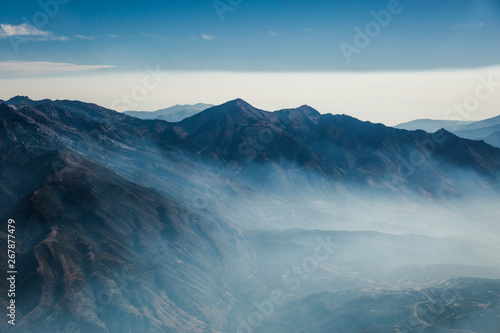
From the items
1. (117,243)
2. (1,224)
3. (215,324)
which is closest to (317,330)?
(215,324)

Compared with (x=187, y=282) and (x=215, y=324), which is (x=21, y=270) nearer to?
(x=187, y=282)

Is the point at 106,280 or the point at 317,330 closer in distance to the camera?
the point at 317,330

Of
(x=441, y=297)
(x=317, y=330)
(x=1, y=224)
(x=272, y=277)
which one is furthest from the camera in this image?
(x=272, y=277)

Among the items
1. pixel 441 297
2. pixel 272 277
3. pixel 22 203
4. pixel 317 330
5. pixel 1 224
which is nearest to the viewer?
pixel 317 330

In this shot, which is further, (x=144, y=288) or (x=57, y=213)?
(x=57, y=213)

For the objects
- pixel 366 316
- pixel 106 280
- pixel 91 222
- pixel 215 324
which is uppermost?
pixel 91 222

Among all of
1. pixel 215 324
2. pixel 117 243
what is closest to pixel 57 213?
pixel 117 243

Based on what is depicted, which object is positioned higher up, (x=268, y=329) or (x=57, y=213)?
(x=57, y=213)

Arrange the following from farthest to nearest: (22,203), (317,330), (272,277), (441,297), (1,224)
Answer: (272,277) < (22,203) < (1,224) < (441,297) < (317,330)

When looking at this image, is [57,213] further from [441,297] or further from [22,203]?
[441,297]
